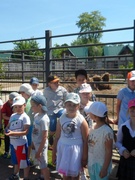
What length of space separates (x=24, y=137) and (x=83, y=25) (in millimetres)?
77926

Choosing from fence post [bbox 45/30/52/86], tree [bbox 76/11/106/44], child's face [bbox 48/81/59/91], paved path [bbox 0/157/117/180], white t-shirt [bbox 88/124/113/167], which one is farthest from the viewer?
tree [bbox 76/11/106/44]

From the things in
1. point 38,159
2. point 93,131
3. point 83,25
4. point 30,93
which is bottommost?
point 38,159

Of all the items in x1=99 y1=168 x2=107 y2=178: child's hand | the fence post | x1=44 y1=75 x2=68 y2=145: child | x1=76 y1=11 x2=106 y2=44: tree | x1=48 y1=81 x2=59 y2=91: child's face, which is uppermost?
x1=76 y1=11 x2=106 y2=44: tree

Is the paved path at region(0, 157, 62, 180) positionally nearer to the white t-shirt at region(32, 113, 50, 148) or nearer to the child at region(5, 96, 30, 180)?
the child at region(5, 96, 30, 180)

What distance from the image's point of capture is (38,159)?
142 inches

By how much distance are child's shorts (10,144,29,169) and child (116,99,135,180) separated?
1.51 metres

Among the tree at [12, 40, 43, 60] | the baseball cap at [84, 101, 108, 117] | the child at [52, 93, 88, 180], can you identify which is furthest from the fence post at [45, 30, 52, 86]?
the baseball cap at [84, 101, 108, 117]

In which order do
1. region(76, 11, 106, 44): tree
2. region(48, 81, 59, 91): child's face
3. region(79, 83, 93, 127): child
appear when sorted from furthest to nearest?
region(76, 11, 106, 44): tree
region(48, 81, 59, 91): child's face
region(79, 83, 93, 127): child

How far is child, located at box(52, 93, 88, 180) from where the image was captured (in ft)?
10.2

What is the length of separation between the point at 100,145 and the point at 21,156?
1.42 metres

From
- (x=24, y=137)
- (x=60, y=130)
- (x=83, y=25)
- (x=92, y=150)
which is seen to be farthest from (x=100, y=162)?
(x=83, y=25)

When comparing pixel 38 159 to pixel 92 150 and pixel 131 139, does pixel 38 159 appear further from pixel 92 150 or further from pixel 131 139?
pixel 131 139

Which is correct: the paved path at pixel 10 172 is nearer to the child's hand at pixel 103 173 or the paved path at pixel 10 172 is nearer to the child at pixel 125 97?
the child at pixel 125 97

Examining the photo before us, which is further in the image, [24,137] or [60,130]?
[24,137]
